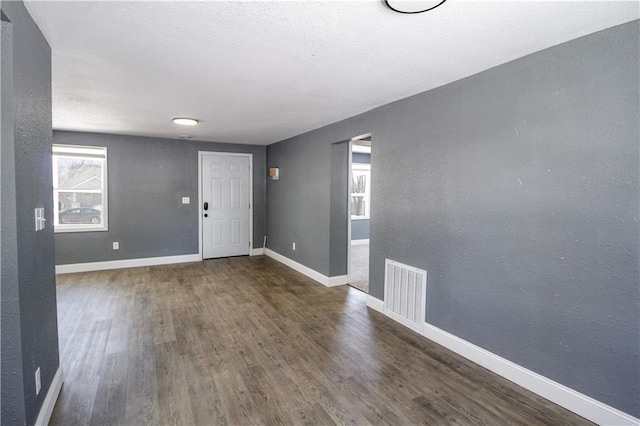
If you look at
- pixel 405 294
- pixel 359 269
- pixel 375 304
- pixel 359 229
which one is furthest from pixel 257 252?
pixel 405 294

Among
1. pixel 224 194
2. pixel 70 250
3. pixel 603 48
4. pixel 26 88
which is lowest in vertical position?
pixel 70 250

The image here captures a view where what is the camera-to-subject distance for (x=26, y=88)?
1.70 m

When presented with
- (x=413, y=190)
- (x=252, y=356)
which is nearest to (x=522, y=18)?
(x=413, y=190)

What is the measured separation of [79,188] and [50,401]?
4.38 metres

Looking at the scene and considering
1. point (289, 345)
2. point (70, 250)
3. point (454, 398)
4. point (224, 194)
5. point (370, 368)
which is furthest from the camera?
point (224, 194)

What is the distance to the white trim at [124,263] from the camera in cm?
531

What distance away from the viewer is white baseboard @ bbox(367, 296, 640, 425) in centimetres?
191

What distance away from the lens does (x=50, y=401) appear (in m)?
2.00

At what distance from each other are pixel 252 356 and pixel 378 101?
8.92 ft

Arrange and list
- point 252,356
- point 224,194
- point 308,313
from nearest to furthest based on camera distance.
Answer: point 252,356 < point 308,313 < point 224,194

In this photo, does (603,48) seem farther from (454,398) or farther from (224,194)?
(224,194)

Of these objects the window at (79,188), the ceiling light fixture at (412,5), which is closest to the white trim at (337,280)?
the ceiling light fixture at (412,5)

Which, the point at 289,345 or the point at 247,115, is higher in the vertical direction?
the point at 247,115

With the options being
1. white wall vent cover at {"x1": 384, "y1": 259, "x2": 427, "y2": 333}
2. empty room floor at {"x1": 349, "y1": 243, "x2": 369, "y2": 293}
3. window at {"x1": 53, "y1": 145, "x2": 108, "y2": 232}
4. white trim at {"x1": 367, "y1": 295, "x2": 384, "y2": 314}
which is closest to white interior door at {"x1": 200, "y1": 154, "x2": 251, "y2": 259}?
window at {"x1": 53, "y1": 145, "x2": 108, "y2": 232}
